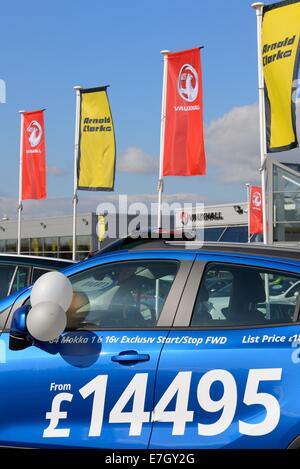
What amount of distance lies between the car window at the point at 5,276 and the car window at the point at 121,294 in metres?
3.60

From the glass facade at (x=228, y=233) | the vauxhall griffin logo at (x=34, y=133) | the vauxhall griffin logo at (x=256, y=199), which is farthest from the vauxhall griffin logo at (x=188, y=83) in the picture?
the glass facade at (x=228, y=233)

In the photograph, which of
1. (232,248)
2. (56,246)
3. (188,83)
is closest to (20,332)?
(232,248)

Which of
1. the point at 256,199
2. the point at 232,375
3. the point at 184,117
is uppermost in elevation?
the point at 184,117

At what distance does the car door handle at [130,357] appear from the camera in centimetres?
392

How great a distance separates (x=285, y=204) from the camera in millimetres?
26844

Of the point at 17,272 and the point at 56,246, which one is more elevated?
the point at 56,246

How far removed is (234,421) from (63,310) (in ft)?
3.95

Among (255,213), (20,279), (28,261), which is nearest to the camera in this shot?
(20,279)

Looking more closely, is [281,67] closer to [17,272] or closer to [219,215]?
[17,272]

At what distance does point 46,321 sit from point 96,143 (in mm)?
19294

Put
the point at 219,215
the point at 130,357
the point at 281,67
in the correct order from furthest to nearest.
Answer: the point at 219,215, the point at 281,67, the point at 130,357

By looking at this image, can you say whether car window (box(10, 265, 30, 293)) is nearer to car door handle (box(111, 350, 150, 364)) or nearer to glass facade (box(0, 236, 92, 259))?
car door handle (box(111, 350, 150, 364))
